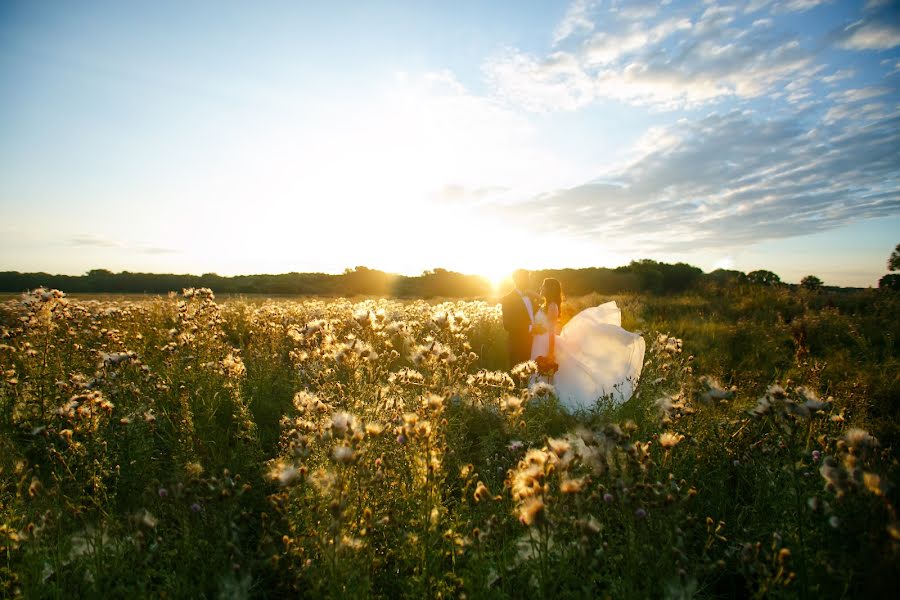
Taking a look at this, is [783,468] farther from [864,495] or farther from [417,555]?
[417,555]

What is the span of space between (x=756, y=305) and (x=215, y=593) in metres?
17.3

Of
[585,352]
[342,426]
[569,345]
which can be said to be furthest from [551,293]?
[342,426]

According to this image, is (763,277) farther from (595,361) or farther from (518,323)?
(518,323)

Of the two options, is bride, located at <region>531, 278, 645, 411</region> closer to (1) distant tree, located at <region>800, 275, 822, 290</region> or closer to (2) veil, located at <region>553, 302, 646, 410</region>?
(2) veil, located at <region>553, 302, 646, 410</region>

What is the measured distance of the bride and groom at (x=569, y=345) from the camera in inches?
315

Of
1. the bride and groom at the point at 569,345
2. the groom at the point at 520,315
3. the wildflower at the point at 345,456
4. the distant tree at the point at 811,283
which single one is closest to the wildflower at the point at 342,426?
the wildflower at the point at 345,456

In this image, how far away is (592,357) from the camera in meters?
8.55

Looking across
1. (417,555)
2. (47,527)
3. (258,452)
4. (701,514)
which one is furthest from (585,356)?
(47,527)

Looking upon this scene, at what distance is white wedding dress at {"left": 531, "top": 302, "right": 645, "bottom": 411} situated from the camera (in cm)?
780

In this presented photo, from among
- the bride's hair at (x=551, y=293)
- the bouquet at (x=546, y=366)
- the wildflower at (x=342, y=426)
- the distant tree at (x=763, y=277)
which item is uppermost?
the distant tree at (x=763, y=277)

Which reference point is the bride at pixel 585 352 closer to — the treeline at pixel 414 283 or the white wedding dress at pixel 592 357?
the white wedding dress at pixel 592 357

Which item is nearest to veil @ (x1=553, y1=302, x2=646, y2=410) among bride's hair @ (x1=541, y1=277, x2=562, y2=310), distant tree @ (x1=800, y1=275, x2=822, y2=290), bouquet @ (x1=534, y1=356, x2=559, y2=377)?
bouquet @ (x1=534, y1=356, x2=559, y2=377)

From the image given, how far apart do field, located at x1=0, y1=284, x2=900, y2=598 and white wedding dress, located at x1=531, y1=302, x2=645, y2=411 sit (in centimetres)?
157

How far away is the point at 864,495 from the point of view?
2012 millimetres
